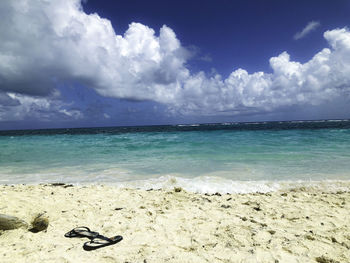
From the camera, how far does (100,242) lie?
11.4 ft

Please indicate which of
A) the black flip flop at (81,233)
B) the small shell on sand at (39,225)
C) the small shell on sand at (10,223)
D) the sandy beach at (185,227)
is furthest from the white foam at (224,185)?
the small shell on sand at (10,223)

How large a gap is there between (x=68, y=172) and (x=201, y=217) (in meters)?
8.46

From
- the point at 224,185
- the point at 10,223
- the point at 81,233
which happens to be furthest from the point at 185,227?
the point at 224,185

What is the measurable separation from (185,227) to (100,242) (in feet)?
5.40

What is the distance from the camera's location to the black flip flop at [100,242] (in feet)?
10.8

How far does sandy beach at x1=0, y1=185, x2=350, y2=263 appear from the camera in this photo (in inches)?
123

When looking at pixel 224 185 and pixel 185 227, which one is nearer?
pixel 185 227

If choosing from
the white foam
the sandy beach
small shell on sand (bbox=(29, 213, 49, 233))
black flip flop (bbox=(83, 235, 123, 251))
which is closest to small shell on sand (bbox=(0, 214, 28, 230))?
the sandy beach

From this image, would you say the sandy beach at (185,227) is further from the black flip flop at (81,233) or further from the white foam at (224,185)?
the white foam at (224,185)

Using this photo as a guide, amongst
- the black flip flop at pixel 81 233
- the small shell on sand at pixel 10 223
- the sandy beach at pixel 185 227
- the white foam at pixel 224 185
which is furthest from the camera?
the white foam at pixel 224 185

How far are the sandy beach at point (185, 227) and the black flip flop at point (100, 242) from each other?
0.26ft

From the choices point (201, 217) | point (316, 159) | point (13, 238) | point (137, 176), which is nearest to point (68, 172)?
point (137, 176)

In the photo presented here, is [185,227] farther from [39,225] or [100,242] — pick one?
[39,225]

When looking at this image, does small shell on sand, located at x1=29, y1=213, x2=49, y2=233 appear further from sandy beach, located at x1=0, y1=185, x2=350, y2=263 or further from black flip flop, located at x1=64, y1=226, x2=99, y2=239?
black flip flop, located at x1=64, y1=226, x2=99, y2=239
